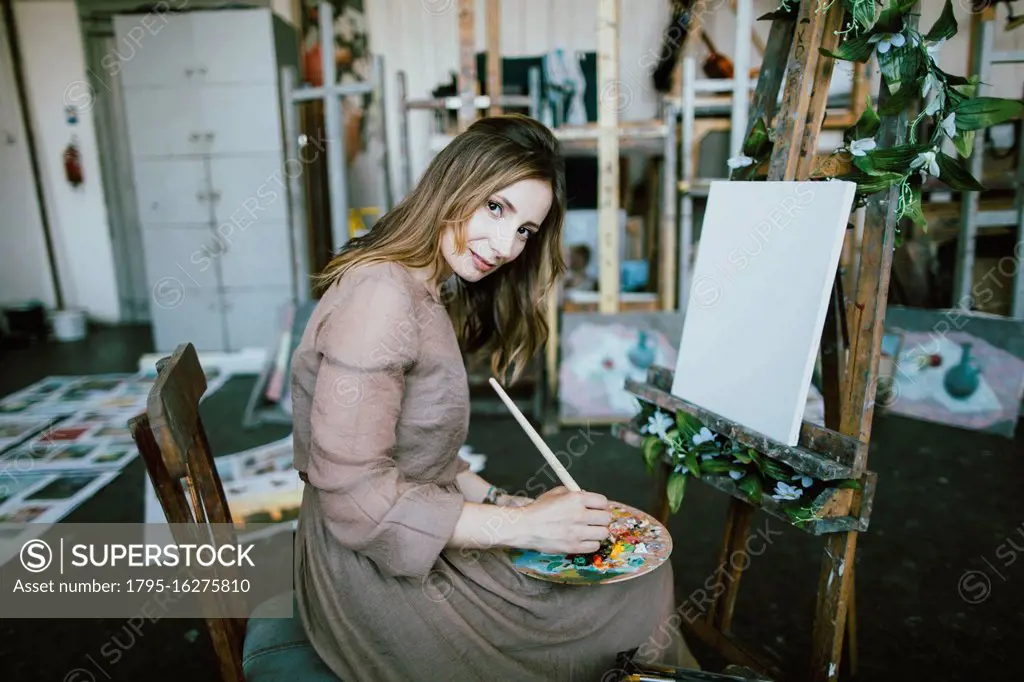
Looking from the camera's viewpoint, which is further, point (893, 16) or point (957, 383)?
point (957, 383)

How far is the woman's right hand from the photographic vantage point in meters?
0.91

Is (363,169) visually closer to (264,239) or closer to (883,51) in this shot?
(264,239)

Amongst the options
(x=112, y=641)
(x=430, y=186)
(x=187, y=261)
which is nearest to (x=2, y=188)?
(x=187, y=261)

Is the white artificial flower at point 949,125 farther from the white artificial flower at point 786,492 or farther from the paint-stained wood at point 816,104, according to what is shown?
the white artificial flower at point 786,492

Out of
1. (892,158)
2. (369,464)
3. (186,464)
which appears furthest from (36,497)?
(892,158)

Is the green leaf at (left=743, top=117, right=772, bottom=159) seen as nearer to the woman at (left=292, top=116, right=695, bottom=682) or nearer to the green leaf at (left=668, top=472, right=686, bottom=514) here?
the woman at (left=292, top=116, right=695, bottom=682)

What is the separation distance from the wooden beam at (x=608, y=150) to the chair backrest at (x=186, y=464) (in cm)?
226

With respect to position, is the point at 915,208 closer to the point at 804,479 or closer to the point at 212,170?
the point at 804,479

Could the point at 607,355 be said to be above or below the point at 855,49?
below

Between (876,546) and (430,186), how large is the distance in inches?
73.6

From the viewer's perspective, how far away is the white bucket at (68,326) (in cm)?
513

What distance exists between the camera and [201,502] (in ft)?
3.10

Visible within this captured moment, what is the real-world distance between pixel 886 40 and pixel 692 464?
0.73m

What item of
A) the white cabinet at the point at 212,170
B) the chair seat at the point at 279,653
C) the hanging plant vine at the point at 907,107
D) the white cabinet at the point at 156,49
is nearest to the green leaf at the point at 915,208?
the hanging plant vine at the point at 907,107
